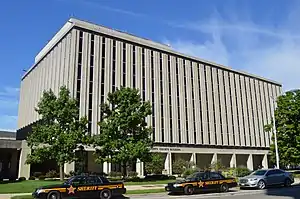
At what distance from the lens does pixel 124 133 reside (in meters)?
37.0

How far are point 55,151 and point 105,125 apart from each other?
238 inches

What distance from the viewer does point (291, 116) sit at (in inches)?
1614

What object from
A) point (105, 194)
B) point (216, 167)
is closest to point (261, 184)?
point (105, 194)

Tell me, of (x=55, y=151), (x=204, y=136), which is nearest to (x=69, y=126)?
(x=55, y=151)

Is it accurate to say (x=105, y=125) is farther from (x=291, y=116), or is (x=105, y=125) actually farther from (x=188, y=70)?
(x=188, y=70)

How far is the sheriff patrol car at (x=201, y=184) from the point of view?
68.8 feet

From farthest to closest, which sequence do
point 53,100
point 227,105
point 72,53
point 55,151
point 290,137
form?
point 227,105 → point 72,53 → point 290,137 → point 53,100 → point 55,151

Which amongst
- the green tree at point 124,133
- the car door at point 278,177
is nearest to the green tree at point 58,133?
the green tree at point 124,133

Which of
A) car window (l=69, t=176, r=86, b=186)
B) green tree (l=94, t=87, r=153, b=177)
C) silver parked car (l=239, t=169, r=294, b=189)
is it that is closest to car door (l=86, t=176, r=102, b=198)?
car window (l=69, t=176, r=86, b=186)

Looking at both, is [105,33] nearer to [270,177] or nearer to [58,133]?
[58,133]

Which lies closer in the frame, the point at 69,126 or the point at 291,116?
the point at 69,126

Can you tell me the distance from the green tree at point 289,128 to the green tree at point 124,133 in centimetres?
1693

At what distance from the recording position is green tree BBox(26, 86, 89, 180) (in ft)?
111

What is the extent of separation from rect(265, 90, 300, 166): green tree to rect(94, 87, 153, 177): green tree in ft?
55.5
